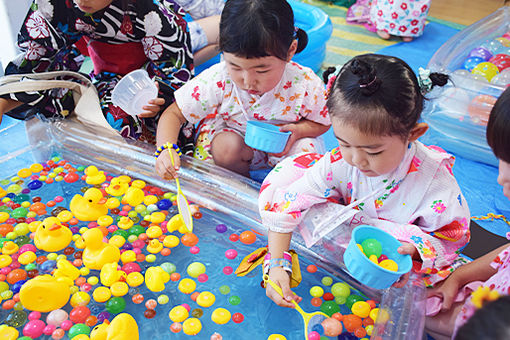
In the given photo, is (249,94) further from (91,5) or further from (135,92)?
(91,5)

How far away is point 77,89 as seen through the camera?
139cm

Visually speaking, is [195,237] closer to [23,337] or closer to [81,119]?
[23,337]

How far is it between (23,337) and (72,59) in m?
0.95

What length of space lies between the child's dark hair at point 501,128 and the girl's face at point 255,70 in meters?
0.53

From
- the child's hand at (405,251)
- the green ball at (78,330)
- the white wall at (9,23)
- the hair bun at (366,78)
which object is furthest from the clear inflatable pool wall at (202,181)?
the white wall at (9,23)

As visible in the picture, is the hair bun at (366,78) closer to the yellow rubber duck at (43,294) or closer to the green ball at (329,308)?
the green ball at (329,308)

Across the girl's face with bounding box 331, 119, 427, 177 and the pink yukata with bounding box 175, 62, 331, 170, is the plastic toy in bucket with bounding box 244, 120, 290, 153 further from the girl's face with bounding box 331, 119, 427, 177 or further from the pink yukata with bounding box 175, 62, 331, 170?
the girl's face with bounding box 331, 119, 427, 177

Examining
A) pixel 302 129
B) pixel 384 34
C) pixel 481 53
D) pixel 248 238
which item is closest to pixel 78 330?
pixel 248 238

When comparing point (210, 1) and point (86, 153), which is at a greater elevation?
point (210, 1)

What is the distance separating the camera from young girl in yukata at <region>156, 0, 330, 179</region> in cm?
102

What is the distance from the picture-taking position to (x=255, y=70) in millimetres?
1056

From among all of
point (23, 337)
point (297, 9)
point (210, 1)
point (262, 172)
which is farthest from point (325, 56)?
point (23, 337)

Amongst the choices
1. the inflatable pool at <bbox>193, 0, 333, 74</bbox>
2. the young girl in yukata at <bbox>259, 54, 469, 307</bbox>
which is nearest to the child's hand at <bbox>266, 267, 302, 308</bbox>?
the young girl in yukata at <bbox>259, 54, 469, 307</bbox>

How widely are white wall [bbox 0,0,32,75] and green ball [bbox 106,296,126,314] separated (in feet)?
4.46
